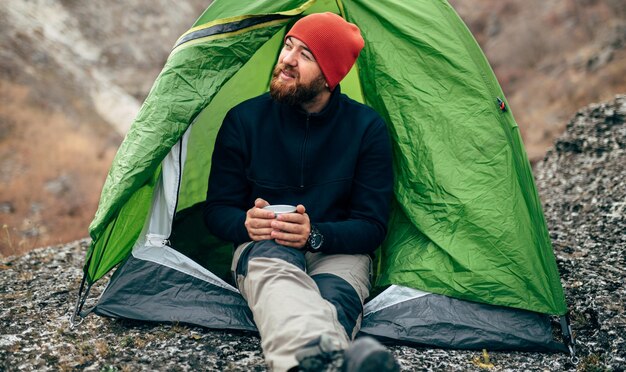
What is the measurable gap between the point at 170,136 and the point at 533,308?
2206 mm

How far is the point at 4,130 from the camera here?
488 inches

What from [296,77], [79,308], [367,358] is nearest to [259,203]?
[296,77]

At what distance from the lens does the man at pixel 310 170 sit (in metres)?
3.23

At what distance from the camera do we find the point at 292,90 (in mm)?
3438

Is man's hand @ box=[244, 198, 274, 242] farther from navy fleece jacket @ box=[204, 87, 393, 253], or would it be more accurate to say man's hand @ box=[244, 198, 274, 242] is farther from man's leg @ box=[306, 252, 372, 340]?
man's leg @ box=[306, 252, 372, 340]

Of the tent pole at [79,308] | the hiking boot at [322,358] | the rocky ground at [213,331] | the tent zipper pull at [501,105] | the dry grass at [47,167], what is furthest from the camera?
the dry grass at [47,167]

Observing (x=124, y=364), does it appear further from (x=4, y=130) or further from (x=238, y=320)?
(x=4, y=130)

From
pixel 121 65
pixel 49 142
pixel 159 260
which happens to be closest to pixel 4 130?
pixel 49 142

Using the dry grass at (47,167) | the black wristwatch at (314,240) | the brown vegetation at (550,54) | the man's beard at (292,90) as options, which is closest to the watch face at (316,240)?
the black wristwatch at (314,240)

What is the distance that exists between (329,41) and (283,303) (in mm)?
1549

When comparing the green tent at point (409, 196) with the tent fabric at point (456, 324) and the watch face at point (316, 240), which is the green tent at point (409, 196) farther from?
the watch face at point (316, 240)

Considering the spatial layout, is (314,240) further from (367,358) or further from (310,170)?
(367,358)

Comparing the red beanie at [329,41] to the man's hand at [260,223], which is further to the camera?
Result: the red beanie at [329,41]

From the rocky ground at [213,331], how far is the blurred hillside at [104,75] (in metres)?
5.15
